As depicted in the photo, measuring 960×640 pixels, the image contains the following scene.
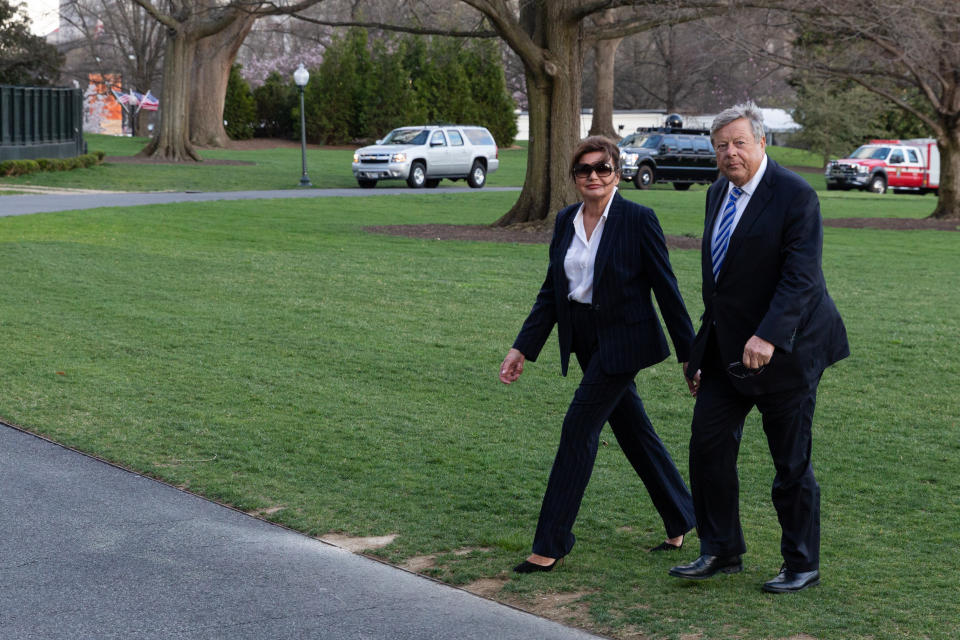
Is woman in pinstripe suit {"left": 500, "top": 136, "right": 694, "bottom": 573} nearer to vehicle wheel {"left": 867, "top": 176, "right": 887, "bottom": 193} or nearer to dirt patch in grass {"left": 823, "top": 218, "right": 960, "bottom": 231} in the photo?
dirt patch in grass {"left": 823, "top": 218, "right": 960, "bottom": 231}

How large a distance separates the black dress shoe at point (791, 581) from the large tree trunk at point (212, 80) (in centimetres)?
4778

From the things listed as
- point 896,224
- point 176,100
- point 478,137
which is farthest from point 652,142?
point 176,100

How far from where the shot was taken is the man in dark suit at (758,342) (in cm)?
440

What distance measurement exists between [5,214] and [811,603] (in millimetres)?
19856

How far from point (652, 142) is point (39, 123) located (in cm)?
1916

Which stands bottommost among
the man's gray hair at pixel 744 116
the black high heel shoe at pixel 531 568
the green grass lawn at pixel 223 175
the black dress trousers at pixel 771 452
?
the black high heel shoe at pixel 531 568

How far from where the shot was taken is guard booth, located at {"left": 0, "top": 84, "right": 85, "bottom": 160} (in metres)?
34.4

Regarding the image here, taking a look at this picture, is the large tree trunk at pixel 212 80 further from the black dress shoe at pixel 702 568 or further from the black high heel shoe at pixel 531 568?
the black dress shoe at pixel 702 568

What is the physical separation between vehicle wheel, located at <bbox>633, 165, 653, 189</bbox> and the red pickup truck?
9.22 m

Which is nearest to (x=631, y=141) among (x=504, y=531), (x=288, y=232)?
(x=288, y=232)

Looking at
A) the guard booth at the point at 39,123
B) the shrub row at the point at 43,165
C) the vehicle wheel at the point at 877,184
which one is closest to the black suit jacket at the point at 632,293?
the shrub row at the point at 43,165

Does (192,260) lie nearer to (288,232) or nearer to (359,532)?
(288,232)

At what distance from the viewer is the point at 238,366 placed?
361 inches

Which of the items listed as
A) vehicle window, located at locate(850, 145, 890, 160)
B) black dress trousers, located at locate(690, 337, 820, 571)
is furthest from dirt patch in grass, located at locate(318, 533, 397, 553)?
vehicle window, located at locate(850, 145, 890, 160)
